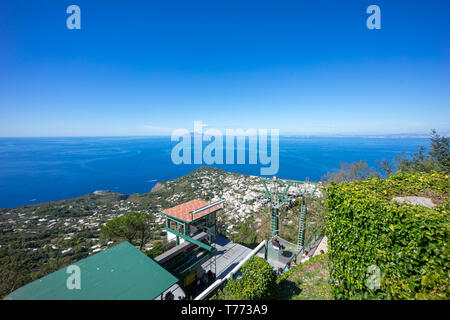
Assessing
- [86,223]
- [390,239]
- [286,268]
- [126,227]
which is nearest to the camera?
[390,239]

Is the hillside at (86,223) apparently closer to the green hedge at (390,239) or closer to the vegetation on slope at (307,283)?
the vegetation on slope at (307,283)

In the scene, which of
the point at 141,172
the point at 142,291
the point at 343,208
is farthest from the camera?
the point at 141,172

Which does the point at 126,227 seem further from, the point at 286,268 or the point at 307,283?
the point at 307,283

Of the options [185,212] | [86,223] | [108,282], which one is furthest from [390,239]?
[86,223]

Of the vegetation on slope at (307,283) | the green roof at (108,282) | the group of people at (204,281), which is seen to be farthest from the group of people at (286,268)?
the green roof at (108,282)

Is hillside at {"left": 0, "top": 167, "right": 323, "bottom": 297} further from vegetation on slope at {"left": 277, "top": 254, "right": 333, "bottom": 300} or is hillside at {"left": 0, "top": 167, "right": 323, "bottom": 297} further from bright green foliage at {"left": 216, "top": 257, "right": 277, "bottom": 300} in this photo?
bright green foliage at {"left": 216, "top": 257, "right": 277, "bottom": 300}
